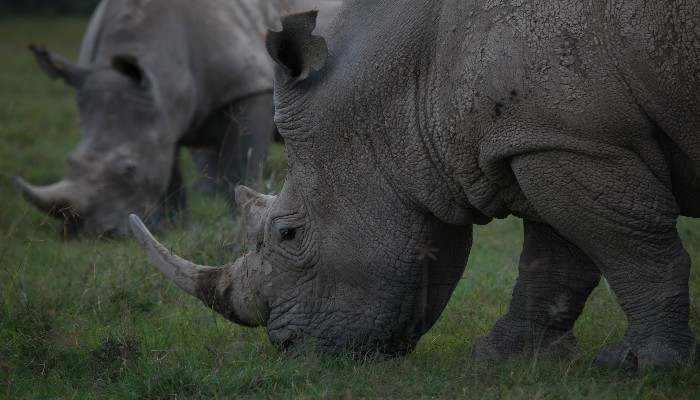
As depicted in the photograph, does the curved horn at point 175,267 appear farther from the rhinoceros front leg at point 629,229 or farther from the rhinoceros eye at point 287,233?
the rhinoceros front leg at point 629,229

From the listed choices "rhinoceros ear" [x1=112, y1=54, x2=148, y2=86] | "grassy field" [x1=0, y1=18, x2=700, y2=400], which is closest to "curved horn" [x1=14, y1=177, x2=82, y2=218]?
"grassy field" [x1=0, y1=18, x2=700, y2=400]

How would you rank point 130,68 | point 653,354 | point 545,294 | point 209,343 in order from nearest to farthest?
point 653,354
point 545,294
point 209,343
point 130,68

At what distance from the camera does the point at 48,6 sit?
3456 centimetres

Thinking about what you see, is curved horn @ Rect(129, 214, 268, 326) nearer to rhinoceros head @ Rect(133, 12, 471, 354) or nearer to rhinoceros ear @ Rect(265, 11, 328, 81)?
rhinoceros head @ Rect(133, 12, 471, 354)

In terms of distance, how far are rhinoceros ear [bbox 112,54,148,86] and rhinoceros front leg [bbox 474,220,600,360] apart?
4419 mm

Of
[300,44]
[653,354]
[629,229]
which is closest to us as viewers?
[629,229]

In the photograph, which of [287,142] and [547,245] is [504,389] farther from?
[287,142]

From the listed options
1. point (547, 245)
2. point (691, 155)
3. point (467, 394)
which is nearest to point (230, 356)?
point (467, 394)

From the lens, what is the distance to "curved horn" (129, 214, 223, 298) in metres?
5.17

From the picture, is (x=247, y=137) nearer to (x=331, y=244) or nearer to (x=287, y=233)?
(x=287, y=233)

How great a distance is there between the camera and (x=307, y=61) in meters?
4.70

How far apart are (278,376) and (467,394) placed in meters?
0.80

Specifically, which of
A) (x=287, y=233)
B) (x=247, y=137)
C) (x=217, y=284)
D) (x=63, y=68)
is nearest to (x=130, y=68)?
(x=63, y=68)

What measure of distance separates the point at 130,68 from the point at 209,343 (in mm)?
3994
